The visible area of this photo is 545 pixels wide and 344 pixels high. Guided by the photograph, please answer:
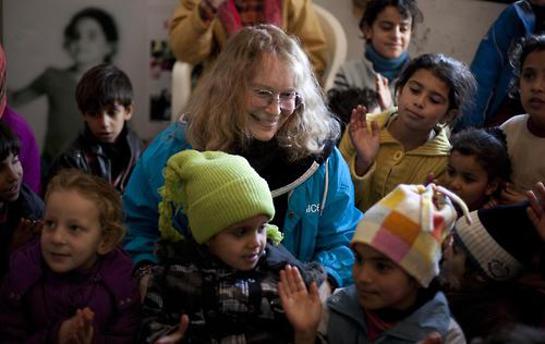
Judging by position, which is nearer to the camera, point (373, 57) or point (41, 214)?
point (41, 214)

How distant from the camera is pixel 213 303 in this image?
174 centimetres

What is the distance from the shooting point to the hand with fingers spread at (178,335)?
1.67 meters

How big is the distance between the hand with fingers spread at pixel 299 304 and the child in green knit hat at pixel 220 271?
87 mm

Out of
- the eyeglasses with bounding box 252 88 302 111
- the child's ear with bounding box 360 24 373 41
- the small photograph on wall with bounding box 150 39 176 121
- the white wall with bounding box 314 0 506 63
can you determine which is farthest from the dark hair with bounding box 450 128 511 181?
the small photograph on wall with bounding box 150 39 176 121

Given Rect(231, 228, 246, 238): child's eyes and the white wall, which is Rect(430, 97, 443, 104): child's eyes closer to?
Rect(231, 228, 246, 238): child's eyes

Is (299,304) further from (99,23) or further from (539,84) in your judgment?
(99,23)

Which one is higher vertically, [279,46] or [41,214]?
[279,46]

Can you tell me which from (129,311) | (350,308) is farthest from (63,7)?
(350,308)

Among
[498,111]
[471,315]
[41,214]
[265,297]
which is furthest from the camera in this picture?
[498,111]

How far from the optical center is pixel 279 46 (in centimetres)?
209

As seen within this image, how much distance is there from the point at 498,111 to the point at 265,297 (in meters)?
1.74

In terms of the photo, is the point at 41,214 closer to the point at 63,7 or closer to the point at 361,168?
the point at 361,168

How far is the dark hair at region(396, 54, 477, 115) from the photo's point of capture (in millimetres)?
2443

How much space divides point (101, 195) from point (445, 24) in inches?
116
